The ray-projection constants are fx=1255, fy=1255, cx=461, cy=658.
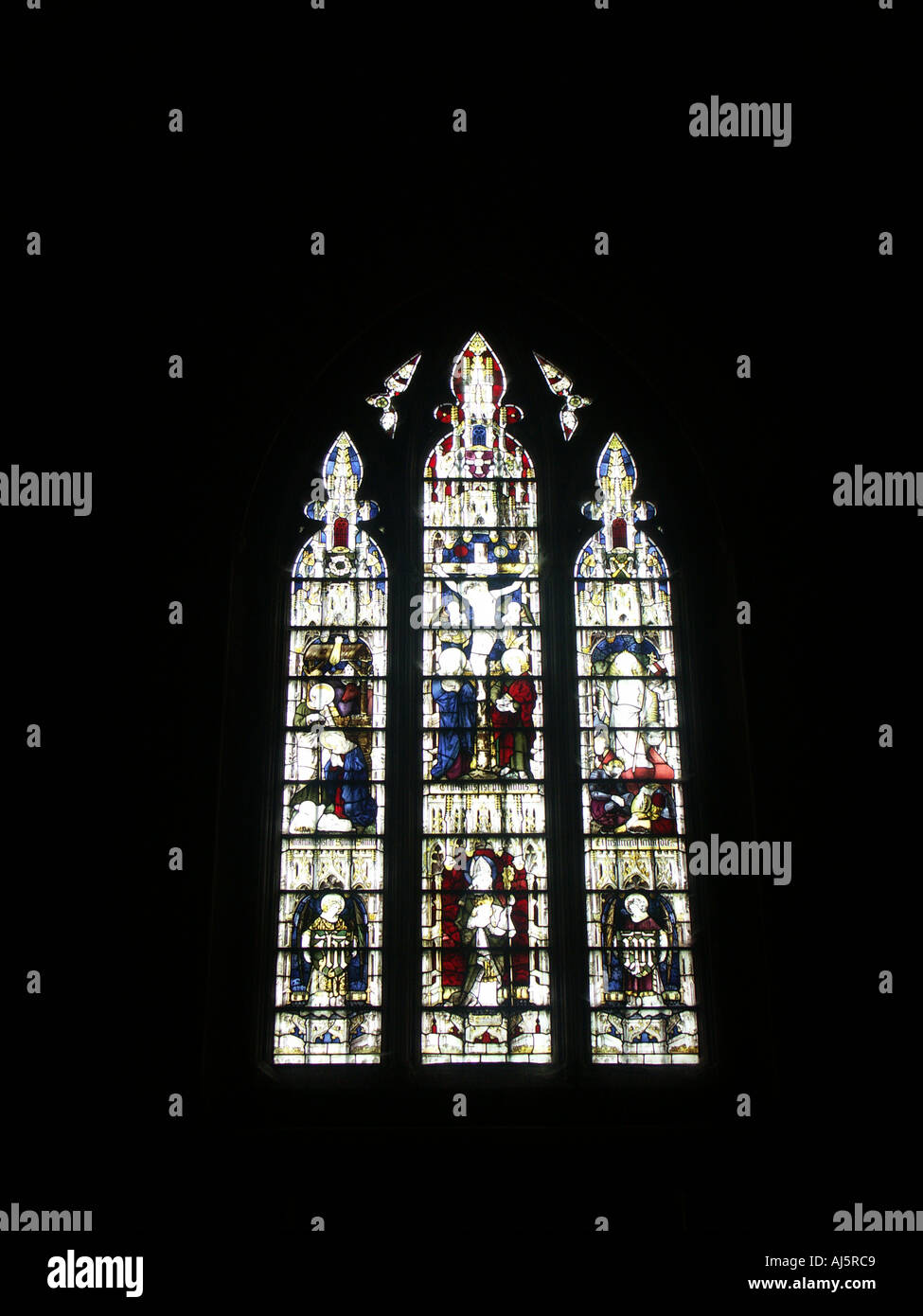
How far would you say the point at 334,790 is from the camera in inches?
189

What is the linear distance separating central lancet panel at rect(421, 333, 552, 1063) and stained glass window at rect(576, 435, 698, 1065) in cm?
20

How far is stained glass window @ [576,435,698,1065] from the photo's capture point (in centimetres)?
453

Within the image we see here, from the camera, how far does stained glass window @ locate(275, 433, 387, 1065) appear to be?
451 centimetres

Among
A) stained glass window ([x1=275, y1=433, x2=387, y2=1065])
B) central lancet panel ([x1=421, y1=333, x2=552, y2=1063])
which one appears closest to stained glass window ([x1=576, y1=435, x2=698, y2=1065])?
central lancet panel ([x1=421, y1=333, x2=552, y2=1063])

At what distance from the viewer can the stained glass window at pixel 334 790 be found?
451cm

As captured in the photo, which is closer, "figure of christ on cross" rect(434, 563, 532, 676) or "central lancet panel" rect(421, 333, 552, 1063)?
"central lancet panel" rect(421, 333, 552, 1063)

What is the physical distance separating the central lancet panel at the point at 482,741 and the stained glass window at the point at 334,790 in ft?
0.66

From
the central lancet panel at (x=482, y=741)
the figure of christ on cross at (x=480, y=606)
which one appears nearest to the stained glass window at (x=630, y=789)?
the central lancet panel at (x=482, y=741)

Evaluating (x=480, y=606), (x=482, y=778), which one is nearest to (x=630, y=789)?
(x=482, y=778)

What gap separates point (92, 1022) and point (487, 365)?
3140 mm

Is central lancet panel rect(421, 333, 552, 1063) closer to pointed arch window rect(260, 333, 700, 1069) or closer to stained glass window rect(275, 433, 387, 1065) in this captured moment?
Result: pointed arch window rect(260, 333, 700, 1069)

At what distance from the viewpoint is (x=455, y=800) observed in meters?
4.79

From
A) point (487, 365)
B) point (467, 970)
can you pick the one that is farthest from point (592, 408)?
point (467, 970)
